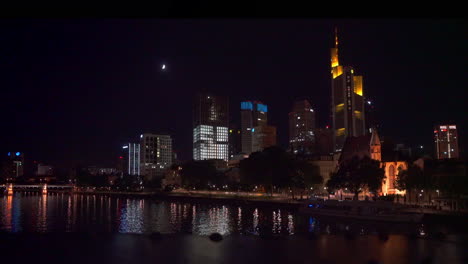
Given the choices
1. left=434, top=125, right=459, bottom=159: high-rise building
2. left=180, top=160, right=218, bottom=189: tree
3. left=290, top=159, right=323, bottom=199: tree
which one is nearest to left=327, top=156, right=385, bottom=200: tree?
left=290, top=159, right=323, bottom=199: tree

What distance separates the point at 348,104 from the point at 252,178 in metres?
88.7

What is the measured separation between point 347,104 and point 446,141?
47772 millimetres

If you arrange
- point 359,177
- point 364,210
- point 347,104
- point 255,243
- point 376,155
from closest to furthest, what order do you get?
1. point 255,243
2. point 364,210
3. point 359,177
4. point 376,155
5. point 347,104

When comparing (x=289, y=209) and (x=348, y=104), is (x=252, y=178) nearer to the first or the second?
(x=289, y=209)

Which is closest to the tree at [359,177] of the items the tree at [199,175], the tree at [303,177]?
the tree at [303,177]

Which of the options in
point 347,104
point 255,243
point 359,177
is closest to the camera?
point 255,243

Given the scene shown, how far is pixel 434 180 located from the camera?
54.7 meters

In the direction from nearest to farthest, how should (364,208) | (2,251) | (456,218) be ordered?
(2,251), (456,218), (364,208)

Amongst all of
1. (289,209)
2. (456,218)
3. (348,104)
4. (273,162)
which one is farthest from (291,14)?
(348,104)

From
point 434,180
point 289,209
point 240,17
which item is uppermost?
point 240,17

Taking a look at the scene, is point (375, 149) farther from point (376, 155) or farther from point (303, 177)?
point (303, 177)

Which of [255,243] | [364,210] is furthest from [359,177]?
[255,243]

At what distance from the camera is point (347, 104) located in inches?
6457

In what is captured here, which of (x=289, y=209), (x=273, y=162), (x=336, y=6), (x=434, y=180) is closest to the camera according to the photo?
(x=336, y=6)
